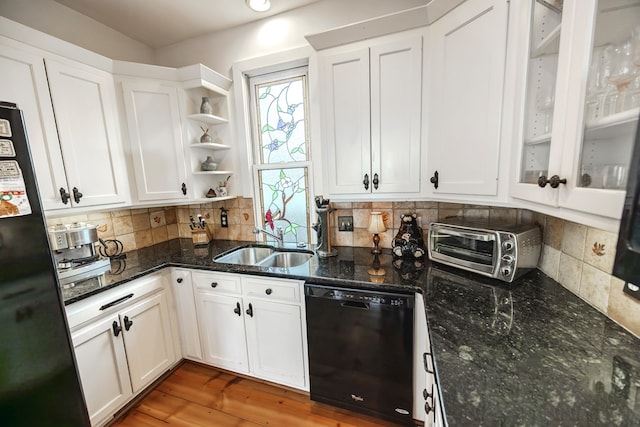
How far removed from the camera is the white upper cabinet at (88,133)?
152cm

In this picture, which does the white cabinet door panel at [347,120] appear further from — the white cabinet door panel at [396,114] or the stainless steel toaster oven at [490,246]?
the stainless steel toaster oven at [490,246]

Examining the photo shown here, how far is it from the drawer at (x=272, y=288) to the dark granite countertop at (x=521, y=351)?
20 cm

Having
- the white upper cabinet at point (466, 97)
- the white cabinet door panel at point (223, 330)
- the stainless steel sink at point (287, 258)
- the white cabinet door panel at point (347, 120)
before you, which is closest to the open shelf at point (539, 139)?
the white upper cabinet at point (466, 97)

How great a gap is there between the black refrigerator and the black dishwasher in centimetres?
119

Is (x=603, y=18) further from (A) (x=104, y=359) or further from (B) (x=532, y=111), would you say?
(A) (x=104, y=359)

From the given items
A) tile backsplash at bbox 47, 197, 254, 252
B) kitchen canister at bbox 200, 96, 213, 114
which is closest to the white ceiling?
kitchen canister at bbox 200, 96, 213, 114

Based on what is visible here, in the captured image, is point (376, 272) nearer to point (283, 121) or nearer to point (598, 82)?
point (598, 82)

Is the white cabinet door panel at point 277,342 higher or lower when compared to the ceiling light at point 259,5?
lower

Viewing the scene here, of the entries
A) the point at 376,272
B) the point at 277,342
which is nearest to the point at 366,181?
the point at 376,272

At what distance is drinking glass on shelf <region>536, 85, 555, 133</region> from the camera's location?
883 millimetres

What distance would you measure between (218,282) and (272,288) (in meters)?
0.44

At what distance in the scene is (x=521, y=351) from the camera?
2.64ft

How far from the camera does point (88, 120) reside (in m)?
1.66

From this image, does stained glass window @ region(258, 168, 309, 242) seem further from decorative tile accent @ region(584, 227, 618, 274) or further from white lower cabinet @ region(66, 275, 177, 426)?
decorative tile accent @ region(584, 227, 618, 274)
